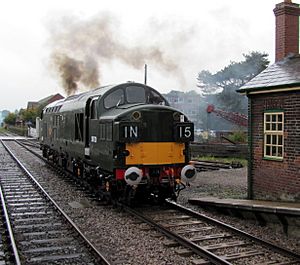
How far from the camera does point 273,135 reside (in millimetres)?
10500

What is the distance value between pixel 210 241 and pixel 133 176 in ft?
8.17

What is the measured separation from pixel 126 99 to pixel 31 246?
199 inches

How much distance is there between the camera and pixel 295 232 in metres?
8.14

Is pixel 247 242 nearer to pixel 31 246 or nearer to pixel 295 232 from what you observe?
pixel 295 232

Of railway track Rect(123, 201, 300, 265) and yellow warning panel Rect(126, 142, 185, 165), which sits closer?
railway track Rect(123, 201, 300, 265)

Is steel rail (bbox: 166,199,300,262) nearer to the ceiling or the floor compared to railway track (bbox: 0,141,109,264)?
nearer to the ceiling

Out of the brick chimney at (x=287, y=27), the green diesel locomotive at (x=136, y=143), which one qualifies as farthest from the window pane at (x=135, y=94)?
the brick chimney at (x=287, y=27)

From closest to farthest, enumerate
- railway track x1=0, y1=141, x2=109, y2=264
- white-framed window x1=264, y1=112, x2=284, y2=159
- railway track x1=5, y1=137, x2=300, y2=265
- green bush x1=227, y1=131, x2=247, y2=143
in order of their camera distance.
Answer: railway track x1=5, y1=137, x2=300, y2=265 → railway track x1=0, y1=141, x2=109, y2=264 → white-framed window x1=264, y1=112, x2=284, y2=159 → green bush x1=227, y1=131, x2=247, y2=143

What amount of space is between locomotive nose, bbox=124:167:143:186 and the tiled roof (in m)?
3.79

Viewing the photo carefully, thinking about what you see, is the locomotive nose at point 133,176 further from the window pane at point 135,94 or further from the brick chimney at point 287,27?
the brick chimney at point 287,27

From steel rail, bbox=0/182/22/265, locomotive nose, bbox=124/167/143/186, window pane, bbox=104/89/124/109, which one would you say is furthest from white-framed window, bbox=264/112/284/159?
steel rail, bbox=0/182/22/265

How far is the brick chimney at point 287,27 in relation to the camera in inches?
459

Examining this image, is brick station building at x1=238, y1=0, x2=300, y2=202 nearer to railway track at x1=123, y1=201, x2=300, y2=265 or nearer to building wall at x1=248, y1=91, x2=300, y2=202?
building wall at x1=248, y1=91, x2=300, y2=202

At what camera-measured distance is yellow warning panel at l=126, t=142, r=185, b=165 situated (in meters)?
9.95
